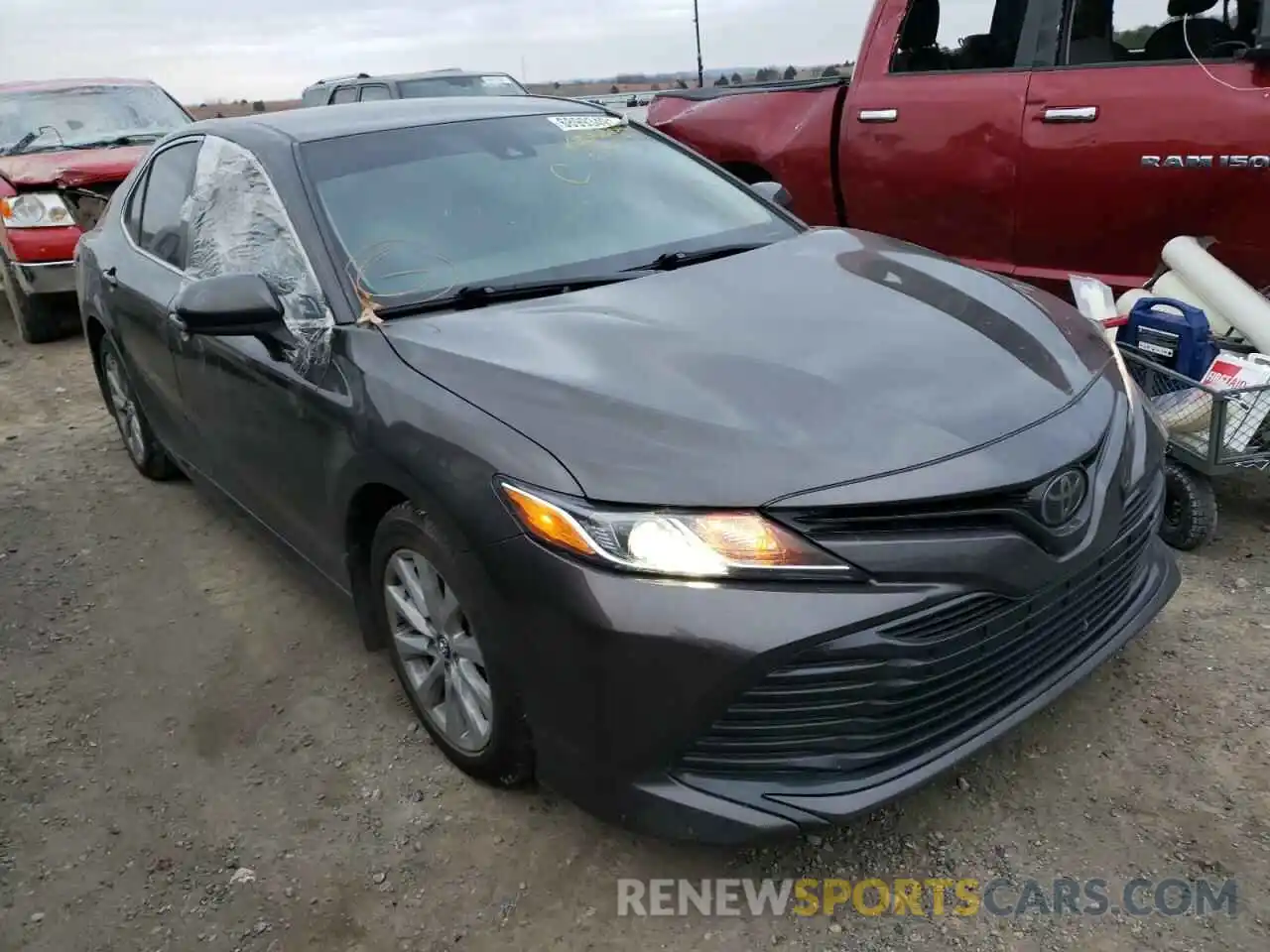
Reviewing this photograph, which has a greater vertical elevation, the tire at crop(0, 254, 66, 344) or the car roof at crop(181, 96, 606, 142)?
the car roof at crop(181, 96, 606, 142)

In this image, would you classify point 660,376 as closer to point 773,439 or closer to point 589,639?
point 773,439

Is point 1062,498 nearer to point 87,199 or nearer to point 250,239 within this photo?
point 250,239

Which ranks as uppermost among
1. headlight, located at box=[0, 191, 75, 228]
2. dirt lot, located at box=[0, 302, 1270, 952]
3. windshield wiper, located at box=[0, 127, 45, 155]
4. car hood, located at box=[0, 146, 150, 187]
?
windshield wiper, located at box=[0, 127, 45, 155]

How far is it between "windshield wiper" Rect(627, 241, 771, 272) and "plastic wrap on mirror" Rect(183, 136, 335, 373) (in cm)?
88

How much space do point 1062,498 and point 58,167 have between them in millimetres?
7288

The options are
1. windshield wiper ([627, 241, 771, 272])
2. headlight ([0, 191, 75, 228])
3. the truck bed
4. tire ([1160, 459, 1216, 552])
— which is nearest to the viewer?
windshield wiper ([627, 241, 771, 272])

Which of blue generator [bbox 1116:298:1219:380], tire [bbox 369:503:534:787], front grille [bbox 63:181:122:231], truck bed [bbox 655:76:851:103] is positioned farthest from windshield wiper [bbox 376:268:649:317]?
front grille [bbox 63:181:122:231]

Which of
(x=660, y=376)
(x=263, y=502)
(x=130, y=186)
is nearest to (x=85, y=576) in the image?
(x=263, y=502)

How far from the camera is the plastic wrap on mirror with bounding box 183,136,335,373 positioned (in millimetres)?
2840

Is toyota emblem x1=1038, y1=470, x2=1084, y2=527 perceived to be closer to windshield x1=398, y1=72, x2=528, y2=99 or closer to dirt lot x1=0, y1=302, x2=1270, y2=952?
dirt lot x1=0, y1=302, x2=1270, y2=952

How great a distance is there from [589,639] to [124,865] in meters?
1.40

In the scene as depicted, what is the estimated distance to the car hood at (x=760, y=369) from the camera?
6.89ft

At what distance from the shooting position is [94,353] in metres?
5.05

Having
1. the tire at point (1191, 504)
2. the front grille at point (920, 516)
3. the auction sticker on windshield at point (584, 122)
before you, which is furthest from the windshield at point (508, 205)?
the tire at point (1191, 504)
